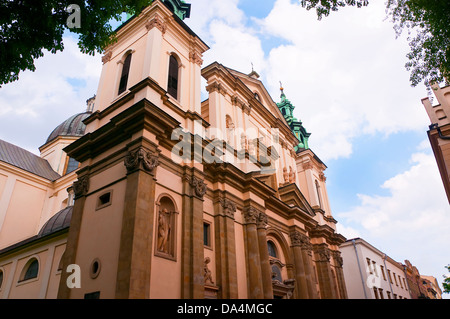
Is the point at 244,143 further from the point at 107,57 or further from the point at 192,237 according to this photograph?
the point at 107,57

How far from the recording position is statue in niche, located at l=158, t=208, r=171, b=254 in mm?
10539

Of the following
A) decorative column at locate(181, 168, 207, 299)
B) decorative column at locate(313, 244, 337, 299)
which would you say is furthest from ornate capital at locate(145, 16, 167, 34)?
decorative column at locate(313, 244, 337, 299)

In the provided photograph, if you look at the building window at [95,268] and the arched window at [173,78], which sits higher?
the arched window at [173,78]

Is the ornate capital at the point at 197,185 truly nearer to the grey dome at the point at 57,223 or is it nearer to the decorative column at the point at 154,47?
the decorative column at the point at 154,47

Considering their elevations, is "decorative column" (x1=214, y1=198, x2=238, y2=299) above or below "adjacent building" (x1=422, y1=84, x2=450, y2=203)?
below

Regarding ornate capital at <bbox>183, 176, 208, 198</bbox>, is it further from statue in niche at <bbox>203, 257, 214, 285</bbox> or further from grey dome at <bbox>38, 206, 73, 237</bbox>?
grey dome at <bbox>38, 206, 73, 237</bbox>

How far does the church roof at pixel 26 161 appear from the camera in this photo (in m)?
24.7

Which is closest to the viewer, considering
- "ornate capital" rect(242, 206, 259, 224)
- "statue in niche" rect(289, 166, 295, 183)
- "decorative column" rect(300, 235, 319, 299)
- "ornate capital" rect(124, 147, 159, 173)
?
"ornate capital" rect(124, 147, 159, 173)

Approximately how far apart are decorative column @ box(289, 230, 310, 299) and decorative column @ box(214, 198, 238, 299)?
18.7ft

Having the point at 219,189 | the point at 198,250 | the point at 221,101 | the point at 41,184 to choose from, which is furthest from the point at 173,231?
the point at 41,184

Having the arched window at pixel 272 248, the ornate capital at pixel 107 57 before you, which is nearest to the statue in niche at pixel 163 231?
the arched window at pixel 272 248

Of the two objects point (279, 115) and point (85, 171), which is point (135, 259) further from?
point (279, 115)

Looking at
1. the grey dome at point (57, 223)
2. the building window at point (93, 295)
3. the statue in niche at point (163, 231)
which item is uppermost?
the grey dome at point (57, 223)

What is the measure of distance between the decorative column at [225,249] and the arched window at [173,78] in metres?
4.94
